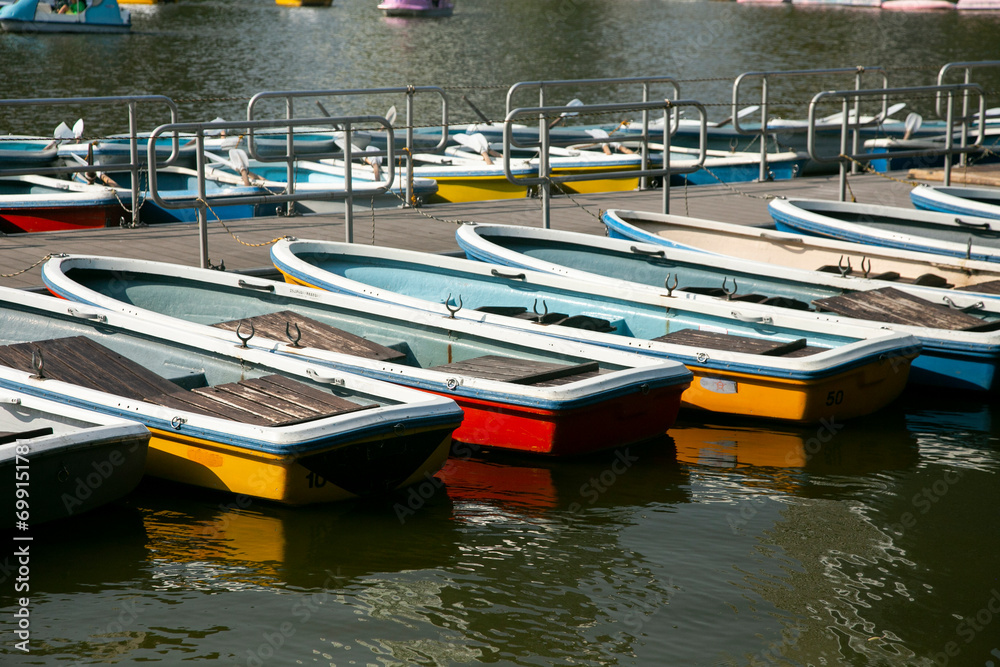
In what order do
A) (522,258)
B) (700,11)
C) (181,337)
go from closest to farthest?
(181,337) → (522,258) → (700,11)

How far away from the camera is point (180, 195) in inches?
511

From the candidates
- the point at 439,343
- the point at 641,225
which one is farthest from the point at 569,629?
the point at 641,225

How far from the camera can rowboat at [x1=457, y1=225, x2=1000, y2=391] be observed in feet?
24.4

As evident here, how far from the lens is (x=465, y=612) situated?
4.85 metres

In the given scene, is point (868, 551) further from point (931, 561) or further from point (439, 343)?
point (439, 343)

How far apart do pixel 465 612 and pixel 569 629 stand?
0.44 meters

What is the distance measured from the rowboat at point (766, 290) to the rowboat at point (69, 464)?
11.8 ft

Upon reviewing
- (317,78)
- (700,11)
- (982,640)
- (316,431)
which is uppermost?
(700,11)

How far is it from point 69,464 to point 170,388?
1.09m

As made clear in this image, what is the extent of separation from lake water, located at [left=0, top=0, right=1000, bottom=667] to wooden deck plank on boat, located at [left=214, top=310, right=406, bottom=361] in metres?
0.84

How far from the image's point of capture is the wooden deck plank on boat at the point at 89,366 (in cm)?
620

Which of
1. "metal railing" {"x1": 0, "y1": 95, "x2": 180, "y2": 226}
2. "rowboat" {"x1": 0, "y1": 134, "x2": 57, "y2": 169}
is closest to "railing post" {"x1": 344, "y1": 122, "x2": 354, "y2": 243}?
"metal railing" {"x1": 0, "y1": 95, "x2": 180, "y2": 226}

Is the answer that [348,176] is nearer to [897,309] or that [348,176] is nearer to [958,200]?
[897,309]

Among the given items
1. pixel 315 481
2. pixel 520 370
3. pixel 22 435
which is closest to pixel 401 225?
pixel 520 370
